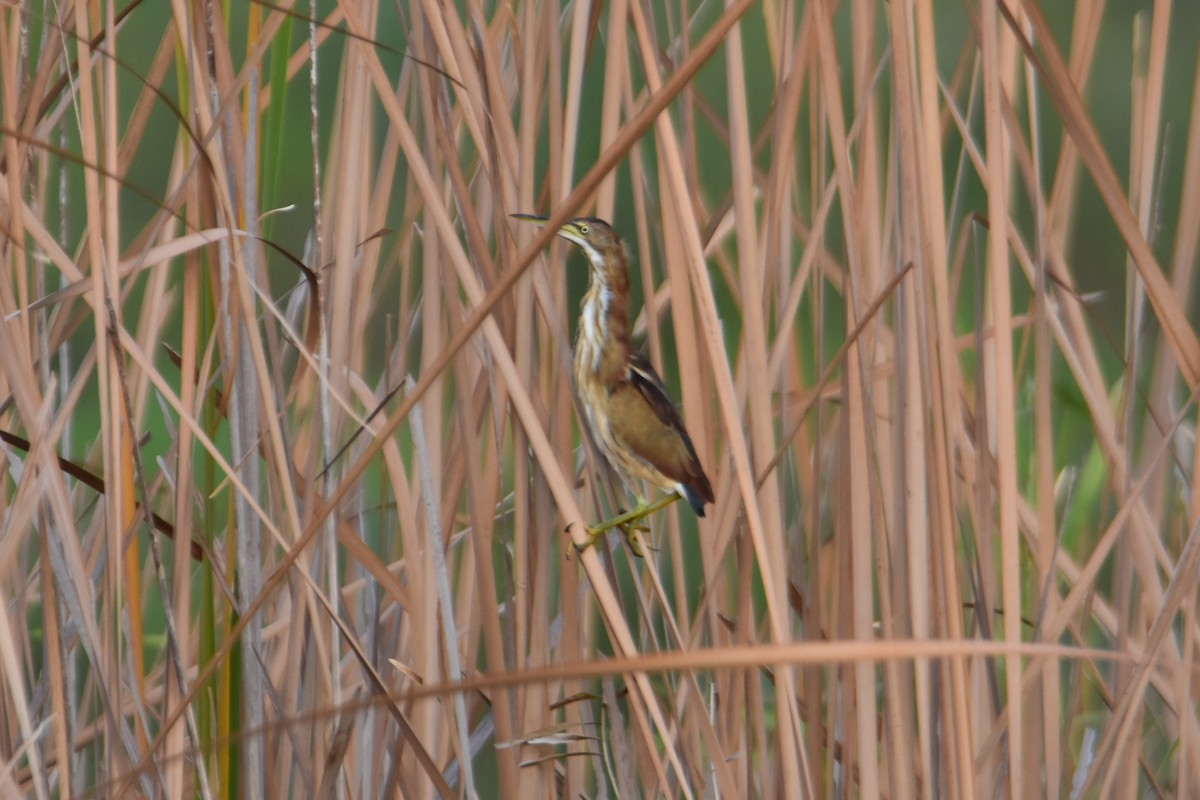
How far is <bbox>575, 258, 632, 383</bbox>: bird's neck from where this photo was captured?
1.13 m

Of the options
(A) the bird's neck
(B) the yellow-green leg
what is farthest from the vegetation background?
(A) the bird's neck

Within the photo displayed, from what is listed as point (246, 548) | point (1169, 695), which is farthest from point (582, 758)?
point (1169, 695)

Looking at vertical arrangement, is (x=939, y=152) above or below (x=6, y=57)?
below

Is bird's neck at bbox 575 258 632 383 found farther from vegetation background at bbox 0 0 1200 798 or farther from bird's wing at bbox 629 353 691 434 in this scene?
vegetation background at bbox 0 0 1200 798

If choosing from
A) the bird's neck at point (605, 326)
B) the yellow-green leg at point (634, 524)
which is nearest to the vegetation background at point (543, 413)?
the yellow-green leg at point (634, 524)

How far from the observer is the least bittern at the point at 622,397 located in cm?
106

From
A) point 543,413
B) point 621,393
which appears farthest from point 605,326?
point 543,413

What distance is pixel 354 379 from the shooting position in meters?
0.97

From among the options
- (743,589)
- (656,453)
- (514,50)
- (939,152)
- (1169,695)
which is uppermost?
(514,50)

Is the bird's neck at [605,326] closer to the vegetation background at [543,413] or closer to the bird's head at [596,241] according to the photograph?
the bird's head at [596,241]

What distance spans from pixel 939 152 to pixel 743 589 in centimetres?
31

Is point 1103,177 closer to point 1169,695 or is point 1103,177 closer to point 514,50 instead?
point 514,50

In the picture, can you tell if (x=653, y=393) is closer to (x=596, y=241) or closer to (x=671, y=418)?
(x=671, y=418)

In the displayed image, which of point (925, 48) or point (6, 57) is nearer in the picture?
point (925, 48)
